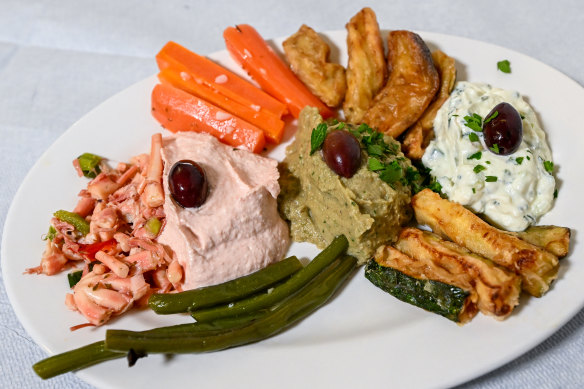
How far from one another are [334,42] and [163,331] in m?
2.98

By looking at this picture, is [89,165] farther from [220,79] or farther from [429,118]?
[429,118]

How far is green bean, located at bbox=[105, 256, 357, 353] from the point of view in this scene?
2861mm

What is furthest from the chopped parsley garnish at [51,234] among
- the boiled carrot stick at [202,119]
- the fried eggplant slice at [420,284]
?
the fried eggplant slice at [420,284]

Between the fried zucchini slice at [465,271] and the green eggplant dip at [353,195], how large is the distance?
20 cm

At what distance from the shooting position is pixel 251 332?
302 cm

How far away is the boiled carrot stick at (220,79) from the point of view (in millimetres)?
4391

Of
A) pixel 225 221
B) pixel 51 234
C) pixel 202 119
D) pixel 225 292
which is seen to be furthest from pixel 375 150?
pixel 51 234

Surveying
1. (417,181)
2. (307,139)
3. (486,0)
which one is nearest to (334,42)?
(307,139)

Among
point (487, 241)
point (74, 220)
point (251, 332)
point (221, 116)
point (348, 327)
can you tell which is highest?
point (221, 116)

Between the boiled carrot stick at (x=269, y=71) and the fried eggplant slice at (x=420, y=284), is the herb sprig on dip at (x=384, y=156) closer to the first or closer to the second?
the fried eggplant slice at (x=420, y=284)

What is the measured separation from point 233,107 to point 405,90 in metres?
1.36

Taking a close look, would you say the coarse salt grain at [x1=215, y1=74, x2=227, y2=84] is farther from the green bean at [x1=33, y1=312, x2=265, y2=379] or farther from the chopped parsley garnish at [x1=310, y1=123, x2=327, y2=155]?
the green bean at [x1=33, y1=312, x2=265, y2=379]

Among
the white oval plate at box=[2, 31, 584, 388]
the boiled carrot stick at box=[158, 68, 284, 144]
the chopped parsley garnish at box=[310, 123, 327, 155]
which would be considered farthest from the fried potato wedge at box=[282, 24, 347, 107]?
the white oval plate at box=[2, 31, 584, 388]

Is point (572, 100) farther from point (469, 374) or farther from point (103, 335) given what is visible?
point (103, 335)
